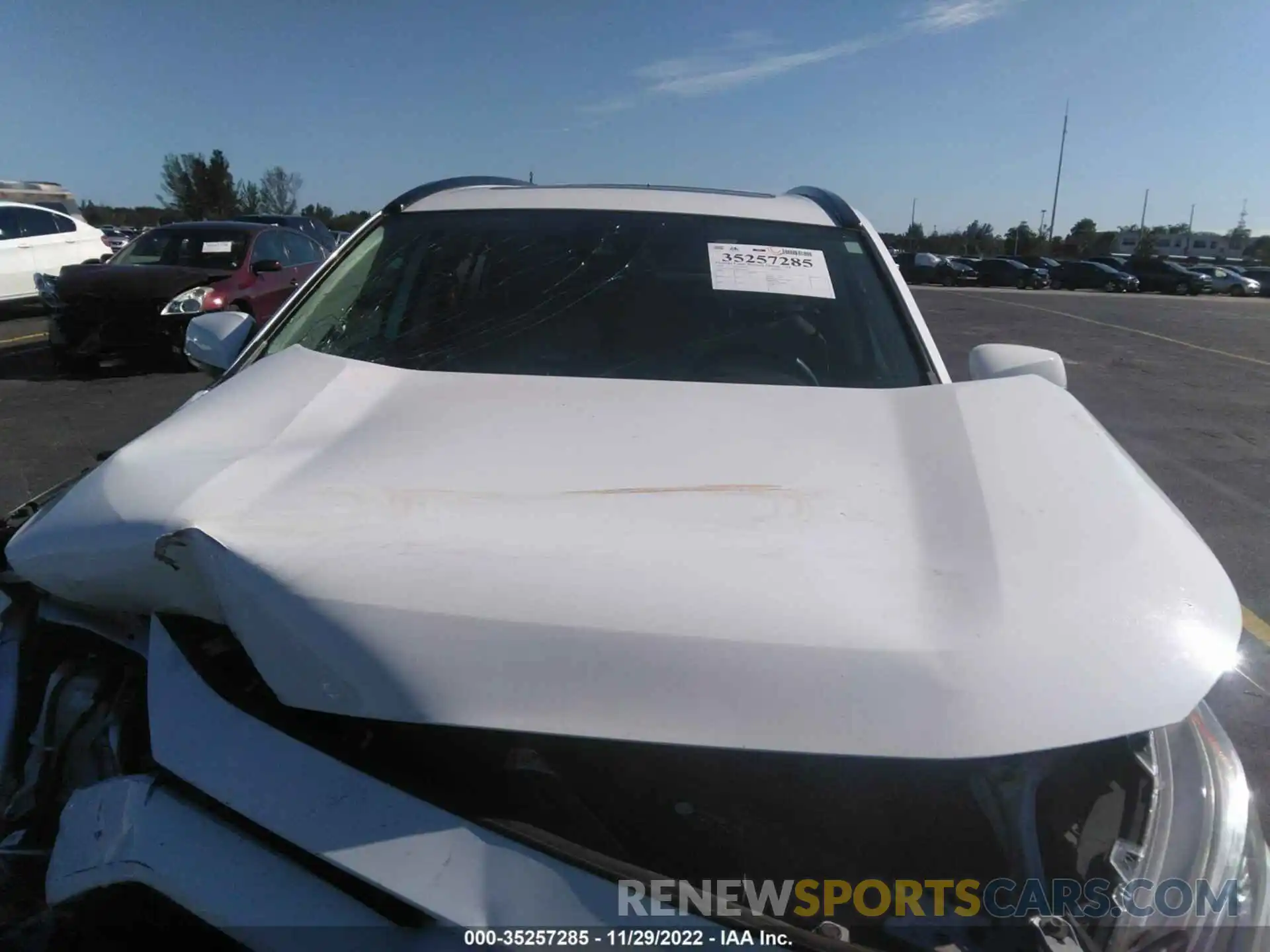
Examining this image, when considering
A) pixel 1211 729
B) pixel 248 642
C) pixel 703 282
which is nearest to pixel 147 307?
pixel 703 282

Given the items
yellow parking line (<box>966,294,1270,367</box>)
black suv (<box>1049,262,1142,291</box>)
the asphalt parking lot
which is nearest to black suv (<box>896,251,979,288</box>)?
black suv (<box>1049,262,1142,291</box>)

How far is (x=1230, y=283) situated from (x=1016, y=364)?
43.9 m

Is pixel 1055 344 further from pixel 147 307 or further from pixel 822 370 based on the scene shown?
pixel 822 370

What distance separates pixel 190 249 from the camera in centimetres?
1001

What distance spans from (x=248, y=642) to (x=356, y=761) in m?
0.23

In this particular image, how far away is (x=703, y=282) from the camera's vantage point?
9.08 ft

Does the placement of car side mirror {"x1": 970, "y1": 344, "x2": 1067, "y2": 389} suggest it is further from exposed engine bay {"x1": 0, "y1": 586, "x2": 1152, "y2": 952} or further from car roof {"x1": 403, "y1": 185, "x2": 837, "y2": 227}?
→ exposed engine bay {"x1": 0, "y1": 586, "x2": 1152, "y2": 952}

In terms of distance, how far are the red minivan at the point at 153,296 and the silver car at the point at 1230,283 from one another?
131 ft

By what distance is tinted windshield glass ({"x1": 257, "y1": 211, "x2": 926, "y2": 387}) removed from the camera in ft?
8.22

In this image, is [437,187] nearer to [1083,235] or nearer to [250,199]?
[250,199]

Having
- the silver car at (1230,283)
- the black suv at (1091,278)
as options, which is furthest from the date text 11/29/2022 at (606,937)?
the silver car at (1230,283)

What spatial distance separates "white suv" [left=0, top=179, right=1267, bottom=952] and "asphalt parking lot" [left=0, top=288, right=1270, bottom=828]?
0.25 metres

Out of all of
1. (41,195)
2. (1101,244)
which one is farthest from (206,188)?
(1101,244)

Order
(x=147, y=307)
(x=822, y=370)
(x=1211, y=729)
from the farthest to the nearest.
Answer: (x=147, y=307) → (x=822, y=370) → (x=1211, y=729)
